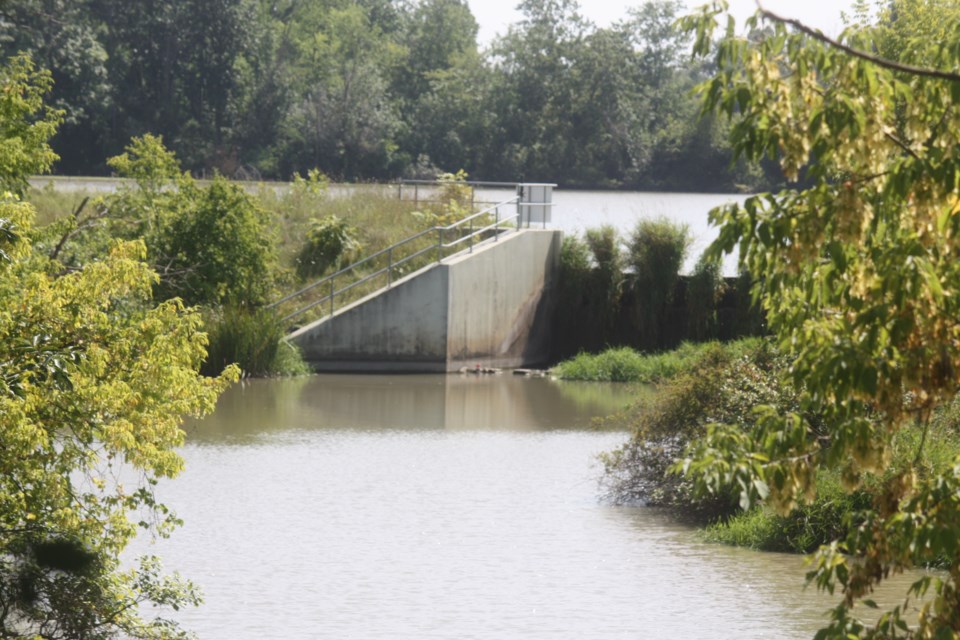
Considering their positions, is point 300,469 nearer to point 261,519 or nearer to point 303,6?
point 261,519

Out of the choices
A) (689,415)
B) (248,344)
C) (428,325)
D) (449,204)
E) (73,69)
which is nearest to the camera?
(689,415)

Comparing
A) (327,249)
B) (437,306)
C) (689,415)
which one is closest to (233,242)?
(327,249)

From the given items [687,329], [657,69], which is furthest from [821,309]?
[657,69]

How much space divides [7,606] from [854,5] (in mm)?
19072

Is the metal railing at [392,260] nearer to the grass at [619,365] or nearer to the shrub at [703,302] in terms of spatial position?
the grass at [619,365]

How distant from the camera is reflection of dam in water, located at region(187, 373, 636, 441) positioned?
73.9 feet

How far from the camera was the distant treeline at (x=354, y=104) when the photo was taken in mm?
67625

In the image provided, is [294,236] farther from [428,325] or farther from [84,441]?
[84,441]

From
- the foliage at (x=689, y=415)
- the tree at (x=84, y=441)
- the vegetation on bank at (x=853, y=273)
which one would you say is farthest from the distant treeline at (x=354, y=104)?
the vegetation on bank at (x=853, y=273)

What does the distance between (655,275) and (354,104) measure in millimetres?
45540

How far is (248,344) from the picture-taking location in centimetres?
2727

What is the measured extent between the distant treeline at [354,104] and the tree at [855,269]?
58.2m

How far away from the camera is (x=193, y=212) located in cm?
2859

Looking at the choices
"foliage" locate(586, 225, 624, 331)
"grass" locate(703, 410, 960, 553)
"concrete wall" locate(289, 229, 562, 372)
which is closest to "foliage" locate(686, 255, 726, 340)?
"foliage" locate(586, 225, 624, 331)
